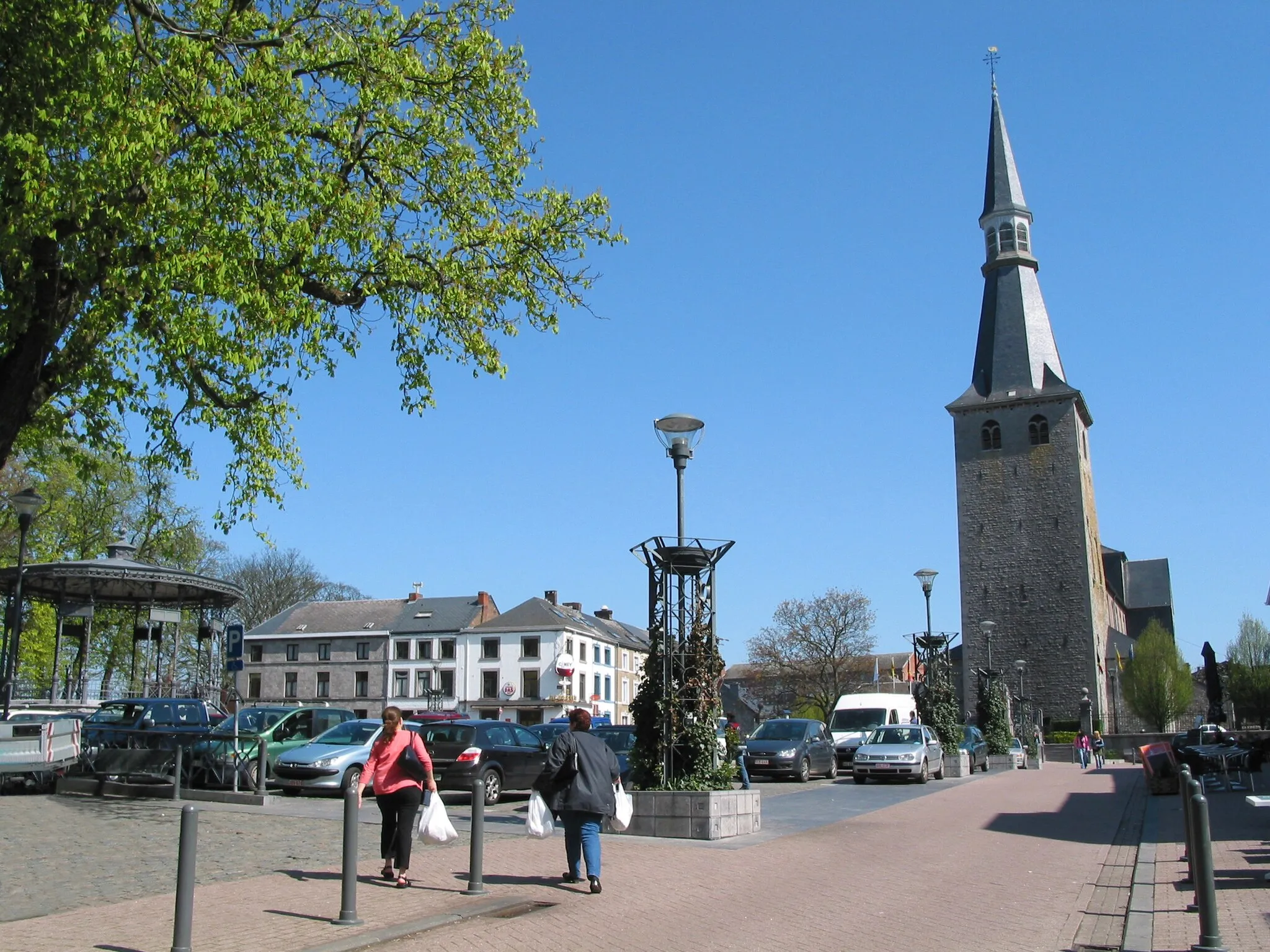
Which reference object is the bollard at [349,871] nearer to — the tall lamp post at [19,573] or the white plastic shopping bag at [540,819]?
the white plastic shopping bag at [540,819]

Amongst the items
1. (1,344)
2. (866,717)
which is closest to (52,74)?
(1,344)

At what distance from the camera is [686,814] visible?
42.3 ft

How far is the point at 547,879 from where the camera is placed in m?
9.72

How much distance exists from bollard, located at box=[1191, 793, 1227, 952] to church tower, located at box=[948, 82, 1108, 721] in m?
66.4

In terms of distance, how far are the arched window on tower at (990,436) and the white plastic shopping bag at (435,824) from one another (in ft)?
236

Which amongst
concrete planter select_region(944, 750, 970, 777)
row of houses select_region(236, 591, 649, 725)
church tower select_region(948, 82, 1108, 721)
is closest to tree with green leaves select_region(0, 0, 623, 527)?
concrete planter select_region(944, 750, 970, 777)

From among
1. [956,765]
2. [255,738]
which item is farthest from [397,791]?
[956,765]

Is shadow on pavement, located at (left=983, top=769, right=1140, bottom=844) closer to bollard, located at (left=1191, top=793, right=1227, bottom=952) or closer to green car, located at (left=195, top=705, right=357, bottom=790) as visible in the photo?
bollard, located at (left=1191, top=793, right=1227, bottom=952)

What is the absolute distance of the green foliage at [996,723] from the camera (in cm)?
3747

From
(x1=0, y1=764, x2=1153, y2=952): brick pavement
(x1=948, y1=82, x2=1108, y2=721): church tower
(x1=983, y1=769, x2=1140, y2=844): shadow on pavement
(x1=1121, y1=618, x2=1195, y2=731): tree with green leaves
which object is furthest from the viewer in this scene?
(x1=1121, y1=618, x2=1195, y2=731): tree with green leaves

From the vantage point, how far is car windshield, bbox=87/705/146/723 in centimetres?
2014

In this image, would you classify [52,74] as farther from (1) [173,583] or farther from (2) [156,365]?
(1) [173,583]

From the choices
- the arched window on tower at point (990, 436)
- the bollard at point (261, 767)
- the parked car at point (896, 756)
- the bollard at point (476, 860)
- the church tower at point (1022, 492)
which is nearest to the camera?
the bollard at point (476, 860)

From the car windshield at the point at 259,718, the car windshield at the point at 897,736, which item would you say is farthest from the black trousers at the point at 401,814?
the car windshield at the point at 897,736
